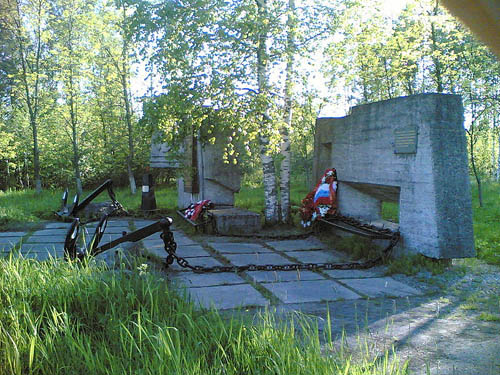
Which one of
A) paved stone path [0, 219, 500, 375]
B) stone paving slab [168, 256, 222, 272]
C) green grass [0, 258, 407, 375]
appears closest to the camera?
green grass [0, 258, 407, 375]

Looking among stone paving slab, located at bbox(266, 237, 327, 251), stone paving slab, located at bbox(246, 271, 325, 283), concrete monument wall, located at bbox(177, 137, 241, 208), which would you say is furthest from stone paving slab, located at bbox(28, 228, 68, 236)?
stone paving slab, located at bbox(246, 271, 325, 283)

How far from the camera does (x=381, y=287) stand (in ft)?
16.9

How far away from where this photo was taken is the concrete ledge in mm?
8859

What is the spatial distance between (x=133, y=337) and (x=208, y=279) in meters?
2.46

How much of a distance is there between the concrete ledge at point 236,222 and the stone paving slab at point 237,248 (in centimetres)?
90

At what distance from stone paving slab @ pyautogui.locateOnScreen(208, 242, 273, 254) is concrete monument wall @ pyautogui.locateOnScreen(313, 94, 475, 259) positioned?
1867 mm

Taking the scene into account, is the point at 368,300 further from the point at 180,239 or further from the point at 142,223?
the point at 142,223

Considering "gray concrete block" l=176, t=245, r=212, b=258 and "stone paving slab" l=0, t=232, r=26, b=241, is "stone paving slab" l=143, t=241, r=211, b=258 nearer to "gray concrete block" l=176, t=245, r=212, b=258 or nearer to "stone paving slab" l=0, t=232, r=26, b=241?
"gray concrete block" l=176, t=245, r=212, b=258

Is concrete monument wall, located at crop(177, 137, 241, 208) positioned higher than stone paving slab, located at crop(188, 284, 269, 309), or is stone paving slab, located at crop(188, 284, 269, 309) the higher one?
concrete monument wall, located at crop(177, 137, 241, 208)

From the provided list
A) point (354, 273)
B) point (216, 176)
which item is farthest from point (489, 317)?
point (216, 176)

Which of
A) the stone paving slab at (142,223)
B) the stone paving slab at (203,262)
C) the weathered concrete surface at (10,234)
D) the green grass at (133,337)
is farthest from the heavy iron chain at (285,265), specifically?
the stone paving slab at (142,223)

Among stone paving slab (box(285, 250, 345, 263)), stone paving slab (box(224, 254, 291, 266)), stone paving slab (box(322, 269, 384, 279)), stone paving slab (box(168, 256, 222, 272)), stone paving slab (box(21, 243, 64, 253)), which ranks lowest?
stone paving slab (box(322, 269, 384, 279))

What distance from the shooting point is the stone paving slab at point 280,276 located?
5.38 meters

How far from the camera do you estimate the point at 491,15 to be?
55 centimetres
